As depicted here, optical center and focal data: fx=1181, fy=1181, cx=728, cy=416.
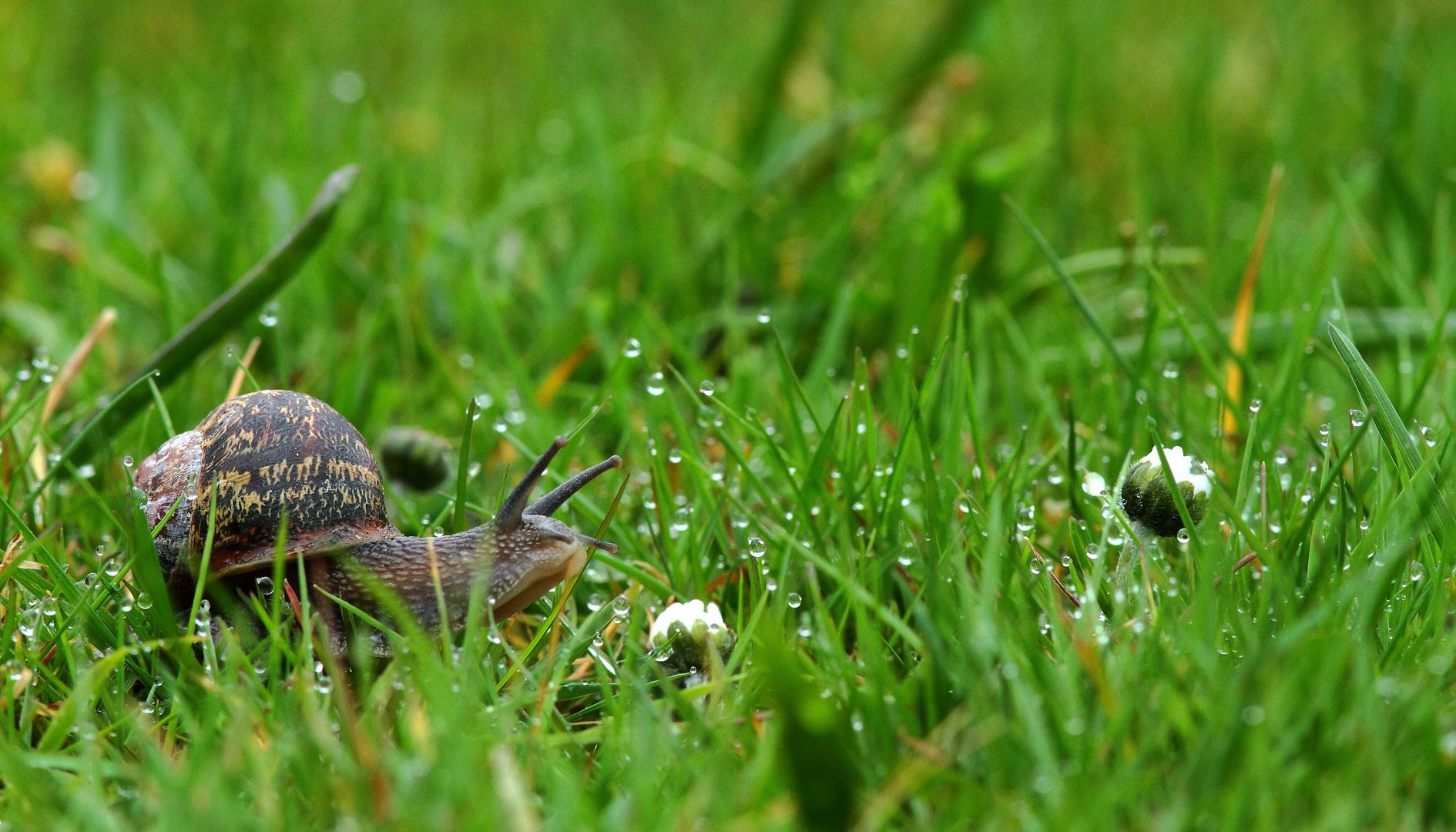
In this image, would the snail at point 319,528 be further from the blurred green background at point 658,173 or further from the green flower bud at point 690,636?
the blurred green background at point 658,173

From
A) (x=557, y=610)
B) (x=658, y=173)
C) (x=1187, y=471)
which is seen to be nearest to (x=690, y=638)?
(x=557, y=610)

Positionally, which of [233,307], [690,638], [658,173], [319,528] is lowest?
[690,638]

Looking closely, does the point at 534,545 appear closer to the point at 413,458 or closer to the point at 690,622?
the point at 690,622

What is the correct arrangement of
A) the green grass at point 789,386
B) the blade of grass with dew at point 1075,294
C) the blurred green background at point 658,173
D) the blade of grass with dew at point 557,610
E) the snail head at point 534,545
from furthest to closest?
the blurred green background at point 658,173
the blade of grass with dew at point 1075,294
the snail head at point 534,545
the blade of grass with dew at point 557,610
the green grass at point 789,386

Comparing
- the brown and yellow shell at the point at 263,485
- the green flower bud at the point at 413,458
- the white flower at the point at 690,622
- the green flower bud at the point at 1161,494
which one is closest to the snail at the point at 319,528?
the brown and yellow shell at the point at 263,485

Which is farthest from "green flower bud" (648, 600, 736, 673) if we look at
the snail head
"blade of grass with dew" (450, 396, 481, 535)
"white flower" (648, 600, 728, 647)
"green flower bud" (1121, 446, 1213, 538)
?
"green flower bud" (1121, 446, 1213, 538)

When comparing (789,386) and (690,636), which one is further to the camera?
(789,386)

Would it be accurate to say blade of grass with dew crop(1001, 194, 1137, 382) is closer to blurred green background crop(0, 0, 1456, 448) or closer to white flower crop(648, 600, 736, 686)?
blurred green background crop(0, 0, 1456, 448)
